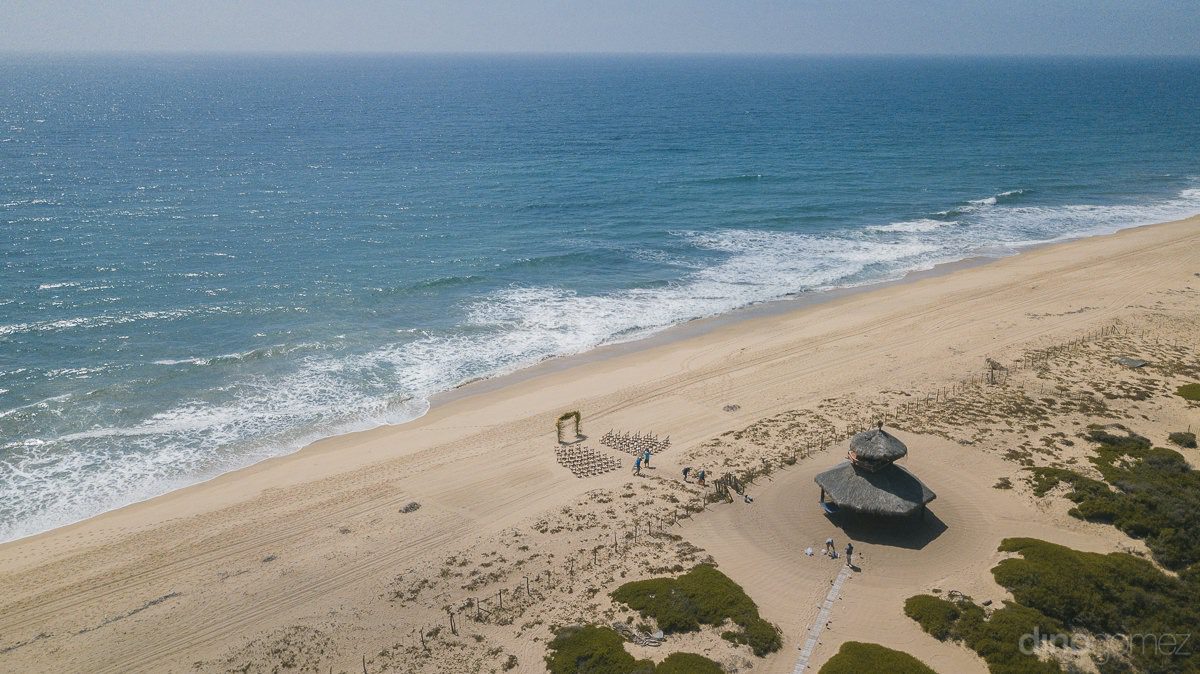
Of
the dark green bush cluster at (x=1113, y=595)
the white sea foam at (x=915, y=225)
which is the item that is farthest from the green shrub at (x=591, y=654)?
the white sea foam at (x=915, y=225)

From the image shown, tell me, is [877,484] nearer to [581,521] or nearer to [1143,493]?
[1143,493]

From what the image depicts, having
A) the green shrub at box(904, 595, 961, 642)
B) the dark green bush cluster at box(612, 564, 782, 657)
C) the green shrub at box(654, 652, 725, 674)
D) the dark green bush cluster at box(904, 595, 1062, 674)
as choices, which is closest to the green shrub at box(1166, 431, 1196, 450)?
the dark green bush cluster at box(904, 595, 1062, 674)

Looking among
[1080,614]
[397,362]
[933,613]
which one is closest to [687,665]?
[933,613]

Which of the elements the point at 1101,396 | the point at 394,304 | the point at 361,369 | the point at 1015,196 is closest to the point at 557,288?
the point at 394,304

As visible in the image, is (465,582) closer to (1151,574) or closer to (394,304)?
(1151,574)

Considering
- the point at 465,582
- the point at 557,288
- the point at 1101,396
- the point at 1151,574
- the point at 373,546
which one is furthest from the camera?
the point at 557,288

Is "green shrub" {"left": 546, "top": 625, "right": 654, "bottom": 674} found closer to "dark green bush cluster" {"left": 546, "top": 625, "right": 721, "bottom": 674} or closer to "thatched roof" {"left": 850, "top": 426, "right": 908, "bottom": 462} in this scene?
"dark green bush cluster" {"left": 546, "top": 625, "right": 721, "bottom": 674}
